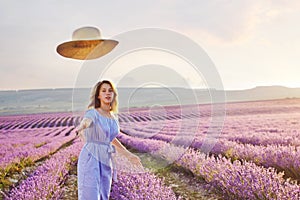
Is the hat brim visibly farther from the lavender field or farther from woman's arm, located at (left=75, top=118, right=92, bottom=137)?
woman's arm, located at (left=75, top=118, right=92, bottom=137)

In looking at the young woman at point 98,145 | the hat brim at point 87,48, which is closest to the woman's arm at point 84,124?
the young woman at point 98,145

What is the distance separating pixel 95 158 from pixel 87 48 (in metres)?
1.15

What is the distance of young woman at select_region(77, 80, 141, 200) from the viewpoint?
2479 mm

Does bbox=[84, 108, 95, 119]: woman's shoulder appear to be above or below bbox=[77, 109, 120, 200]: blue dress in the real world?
above

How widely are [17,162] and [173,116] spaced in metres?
13.8

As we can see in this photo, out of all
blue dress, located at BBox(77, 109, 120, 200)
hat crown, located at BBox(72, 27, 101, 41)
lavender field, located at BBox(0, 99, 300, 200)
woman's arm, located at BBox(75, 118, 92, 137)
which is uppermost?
hat crown, located at BBox(72, 27, 101, 41)

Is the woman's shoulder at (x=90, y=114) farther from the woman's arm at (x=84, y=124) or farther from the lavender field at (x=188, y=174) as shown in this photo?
the lavender field at (x=188, y=174)

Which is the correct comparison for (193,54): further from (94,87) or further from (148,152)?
(148,152)

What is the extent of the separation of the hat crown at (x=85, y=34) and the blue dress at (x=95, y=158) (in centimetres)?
87

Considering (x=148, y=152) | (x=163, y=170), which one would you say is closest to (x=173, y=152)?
(x=163, y=170)

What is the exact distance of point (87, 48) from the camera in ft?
10.4

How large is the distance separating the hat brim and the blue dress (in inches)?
28.7

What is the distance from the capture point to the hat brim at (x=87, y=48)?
3029 millimetres

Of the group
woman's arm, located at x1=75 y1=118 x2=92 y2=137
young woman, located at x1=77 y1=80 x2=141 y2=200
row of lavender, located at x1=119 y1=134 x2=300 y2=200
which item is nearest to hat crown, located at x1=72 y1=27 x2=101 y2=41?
young woman, located at x1=77 y1=80 x2=141 y2=200
